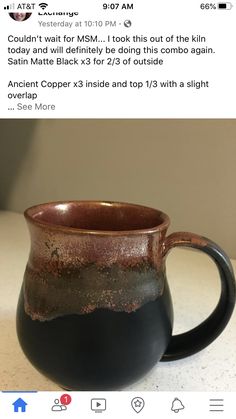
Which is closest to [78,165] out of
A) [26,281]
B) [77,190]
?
[77,190]

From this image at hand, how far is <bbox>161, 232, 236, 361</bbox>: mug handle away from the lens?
226 mm

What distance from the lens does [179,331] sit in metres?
0.32

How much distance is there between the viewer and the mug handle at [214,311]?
226 millimetres

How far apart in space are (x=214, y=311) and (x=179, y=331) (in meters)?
0.08
